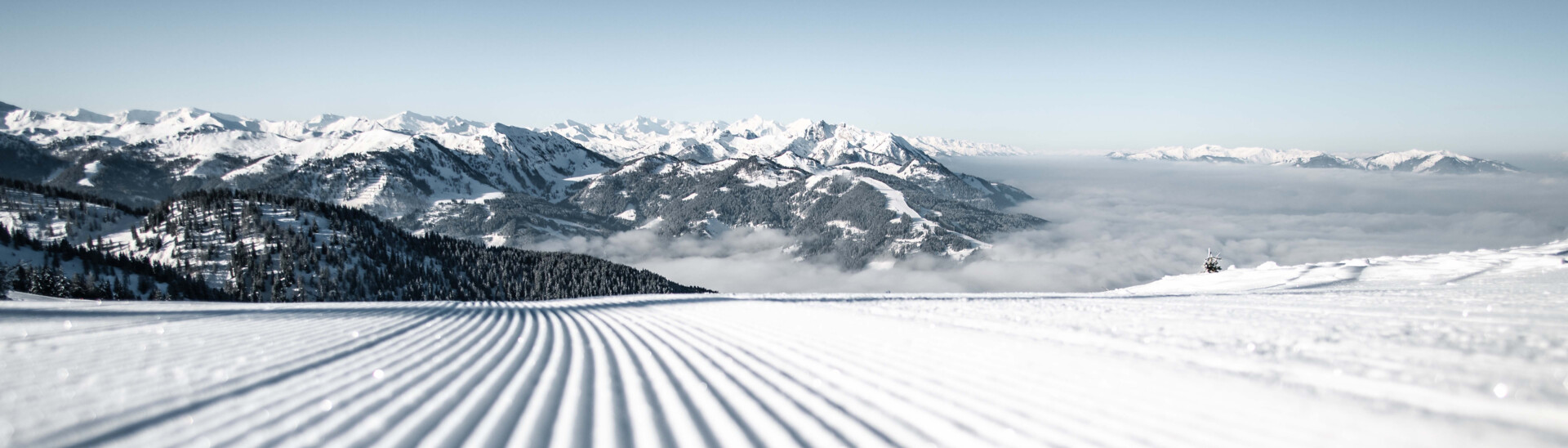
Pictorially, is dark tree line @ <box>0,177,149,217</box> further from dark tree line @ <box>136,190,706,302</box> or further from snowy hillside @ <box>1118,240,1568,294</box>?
snowy hillside @ <box>1118,240,1568,294</box>

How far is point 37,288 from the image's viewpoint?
2032 inches

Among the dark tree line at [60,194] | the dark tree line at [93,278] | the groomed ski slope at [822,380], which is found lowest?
the dark tree line at [93,278]

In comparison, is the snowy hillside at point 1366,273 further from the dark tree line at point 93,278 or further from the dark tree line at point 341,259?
the dark tree line at point 93,278

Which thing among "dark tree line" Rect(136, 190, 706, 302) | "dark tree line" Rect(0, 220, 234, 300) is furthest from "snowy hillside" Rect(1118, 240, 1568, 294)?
"dark tree line" Rect(0, 220, 234, 300)

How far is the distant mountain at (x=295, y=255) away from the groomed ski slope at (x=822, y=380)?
3313 inches

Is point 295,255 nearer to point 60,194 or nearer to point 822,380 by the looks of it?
point 60,194

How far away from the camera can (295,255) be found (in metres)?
83.9

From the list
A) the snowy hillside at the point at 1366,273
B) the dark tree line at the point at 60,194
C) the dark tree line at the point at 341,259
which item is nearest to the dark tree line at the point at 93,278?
the dark tree line at the point at 341,259

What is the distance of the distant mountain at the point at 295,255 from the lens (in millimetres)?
78875

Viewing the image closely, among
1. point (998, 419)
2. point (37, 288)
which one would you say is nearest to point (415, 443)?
point (998, 419)

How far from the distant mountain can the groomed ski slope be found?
84138 millimetres

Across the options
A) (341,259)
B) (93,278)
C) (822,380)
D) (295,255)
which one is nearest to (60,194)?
(295,255)

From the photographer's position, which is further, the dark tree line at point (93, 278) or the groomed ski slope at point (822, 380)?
the dark tree line at point (93, 278)

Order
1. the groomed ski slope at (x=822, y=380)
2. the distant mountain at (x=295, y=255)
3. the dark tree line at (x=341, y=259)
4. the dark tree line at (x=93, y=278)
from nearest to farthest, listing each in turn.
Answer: the groomed ski slope at (x=822, y=380) → the dark tree line at (x=93, y=278) → the distant mountain at (x=295, y=255) → the dark tree line at (x=341, y=259)
